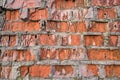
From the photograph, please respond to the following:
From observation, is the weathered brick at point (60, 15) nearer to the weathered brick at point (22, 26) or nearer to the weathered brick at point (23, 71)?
the weathered brick at point (22, 26)

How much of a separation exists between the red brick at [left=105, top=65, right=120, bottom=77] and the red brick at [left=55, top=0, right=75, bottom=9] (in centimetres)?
36

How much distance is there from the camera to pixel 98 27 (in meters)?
1.20

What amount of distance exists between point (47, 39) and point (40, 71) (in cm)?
16

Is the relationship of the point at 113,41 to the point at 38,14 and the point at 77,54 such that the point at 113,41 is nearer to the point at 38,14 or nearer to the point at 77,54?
the point at 77,54

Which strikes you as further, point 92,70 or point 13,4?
point 13,4

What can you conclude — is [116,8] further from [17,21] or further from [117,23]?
[17,21]

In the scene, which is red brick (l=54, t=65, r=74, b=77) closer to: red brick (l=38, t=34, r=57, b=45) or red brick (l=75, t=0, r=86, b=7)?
red brick (l=38, t=34, r=57, b=45)

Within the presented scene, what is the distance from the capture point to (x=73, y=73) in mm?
1147

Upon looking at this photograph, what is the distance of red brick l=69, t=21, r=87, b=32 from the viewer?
1196mm

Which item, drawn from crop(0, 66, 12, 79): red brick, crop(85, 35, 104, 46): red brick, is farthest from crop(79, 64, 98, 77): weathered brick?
crop(0, 66, 12, 79): red brick

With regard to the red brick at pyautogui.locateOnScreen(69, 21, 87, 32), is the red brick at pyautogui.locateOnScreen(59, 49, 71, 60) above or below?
below

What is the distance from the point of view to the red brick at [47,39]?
46.6 inches

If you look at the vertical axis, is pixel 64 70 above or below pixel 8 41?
below

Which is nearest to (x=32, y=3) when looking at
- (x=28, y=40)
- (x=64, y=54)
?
(x=28, y=40)
